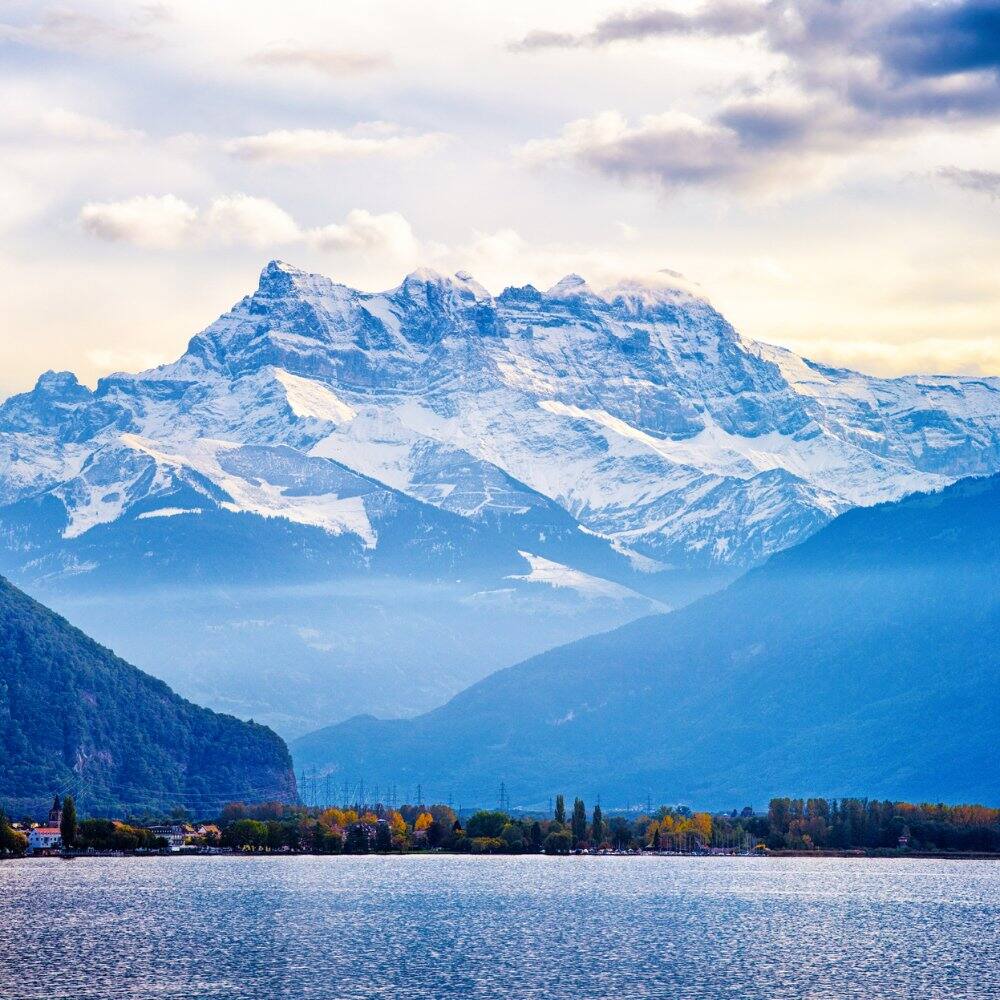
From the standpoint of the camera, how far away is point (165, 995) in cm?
19562

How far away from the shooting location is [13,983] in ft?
652

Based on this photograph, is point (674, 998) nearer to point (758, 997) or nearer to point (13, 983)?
point (758, 997)

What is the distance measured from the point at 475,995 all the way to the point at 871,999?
32002 millimetres

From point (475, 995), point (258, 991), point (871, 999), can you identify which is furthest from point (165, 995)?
point (871, 999)

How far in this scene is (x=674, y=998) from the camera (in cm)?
19850

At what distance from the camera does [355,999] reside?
641ft

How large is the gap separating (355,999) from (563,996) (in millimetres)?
17025

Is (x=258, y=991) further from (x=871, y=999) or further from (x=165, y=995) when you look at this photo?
(x=871, y=999)

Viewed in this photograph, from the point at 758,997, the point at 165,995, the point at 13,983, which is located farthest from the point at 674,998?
the point at 13,983

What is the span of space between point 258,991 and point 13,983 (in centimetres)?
1969

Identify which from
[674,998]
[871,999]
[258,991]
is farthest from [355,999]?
[871,999]

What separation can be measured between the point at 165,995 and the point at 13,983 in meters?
13.1

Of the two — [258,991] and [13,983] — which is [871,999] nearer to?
[258,991]

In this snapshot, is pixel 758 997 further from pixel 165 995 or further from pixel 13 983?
pixel 13 983
